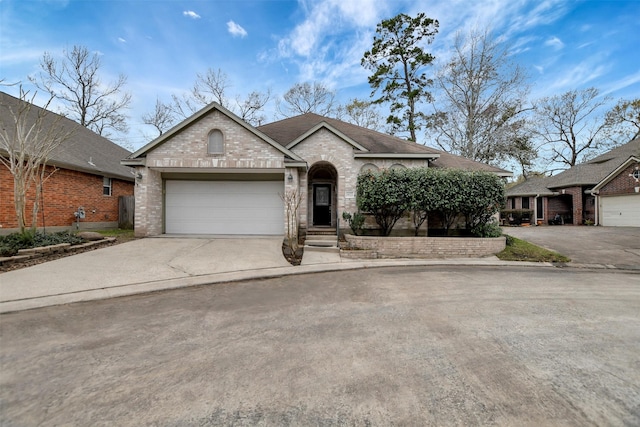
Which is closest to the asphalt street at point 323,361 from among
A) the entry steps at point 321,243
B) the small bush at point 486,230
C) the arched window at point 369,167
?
the entry steps at point 321,243

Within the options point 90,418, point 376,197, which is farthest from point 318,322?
point 376,197

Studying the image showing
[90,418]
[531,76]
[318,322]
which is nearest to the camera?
[90,418]

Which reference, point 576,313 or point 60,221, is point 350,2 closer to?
point 576,313

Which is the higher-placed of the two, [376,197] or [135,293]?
[376,197]

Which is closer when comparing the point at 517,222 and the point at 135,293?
the point at 135,293

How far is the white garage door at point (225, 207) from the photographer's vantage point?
12188 mm

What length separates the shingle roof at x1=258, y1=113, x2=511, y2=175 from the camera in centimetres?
1280

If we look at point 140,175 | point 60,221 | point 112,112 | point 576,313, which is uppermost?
point 112,112

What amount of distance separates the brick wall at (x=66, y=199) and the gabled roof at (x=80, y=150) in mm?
475

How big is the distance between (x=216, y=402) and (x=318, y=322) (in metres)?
1.93

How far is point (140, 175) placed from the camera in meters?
11.1

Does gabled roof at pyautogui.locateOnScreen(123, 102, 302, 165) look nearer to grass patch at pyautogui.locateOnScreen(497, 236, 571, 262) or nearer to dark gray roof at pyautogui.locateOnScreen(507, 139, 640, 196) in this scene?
grass patch at pyautogui.locateOnScreen(497, 236, 571, 262)

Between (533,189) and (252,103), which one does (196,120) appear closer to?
(252,103)

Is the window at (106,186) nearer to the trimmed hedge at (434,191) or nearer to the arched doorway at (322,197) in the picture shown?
the arched doorway at (322,197)
